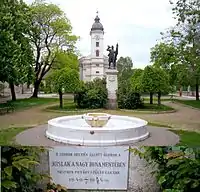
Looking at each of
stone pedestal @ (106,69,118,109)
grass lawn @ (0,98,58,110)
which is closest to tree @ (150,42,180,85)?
stone pedestal @ (106,69,118,109)

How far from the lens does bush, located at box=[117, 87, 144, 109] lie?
7.29 feet

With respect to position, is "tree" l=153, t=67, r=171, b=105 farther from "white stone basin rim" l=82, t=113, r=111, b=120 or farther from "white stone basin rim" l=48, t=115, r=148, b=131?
"white stone basin rim" l=82, t=113, r=111, b=120

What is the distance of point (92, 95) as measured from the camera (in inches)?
88.2

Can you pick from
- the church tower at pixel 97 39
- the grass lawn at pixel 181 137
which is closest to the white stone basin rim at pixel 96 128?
the grass lawn at pixel 181 137

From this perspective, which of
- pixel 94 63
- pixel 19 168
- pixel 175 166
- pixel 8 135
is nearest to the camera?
pixel 19 168

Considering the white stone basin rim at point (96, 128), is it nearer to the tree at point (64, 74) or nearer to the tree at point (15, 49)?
the tree at point (64, 74)

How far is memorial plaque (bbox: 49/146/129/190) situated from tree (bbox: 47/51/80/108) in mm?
420

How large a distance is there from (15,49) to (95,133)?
79 cm

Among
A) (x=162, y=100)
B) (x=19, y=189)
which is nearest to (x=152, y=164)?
(x=162, y=100)

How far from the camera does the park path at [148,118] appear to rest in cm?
229

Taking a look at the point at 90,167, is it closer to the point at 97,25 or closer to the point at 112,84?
the point at 112,84

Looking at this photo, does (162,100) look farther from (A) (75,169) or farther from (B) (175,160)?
(A) (75,169)

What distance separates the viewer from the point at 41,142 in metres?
2.35

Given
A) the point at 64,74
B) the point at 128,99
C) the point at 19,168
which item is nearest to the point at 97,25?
the point at 64,74
